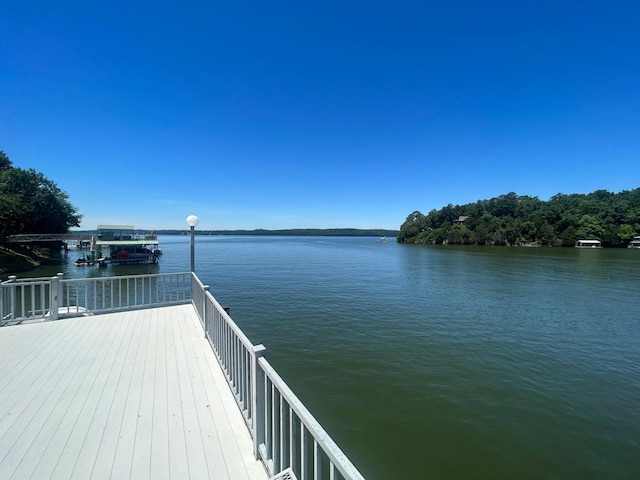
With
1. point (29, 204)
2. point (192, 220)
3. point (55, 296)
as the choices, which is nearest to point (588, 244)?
point (192, 220)

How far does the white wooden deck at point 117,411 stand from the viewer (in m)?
2.28

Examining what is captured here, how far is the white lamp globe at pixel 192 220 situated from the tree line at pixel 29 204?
98.3 feet

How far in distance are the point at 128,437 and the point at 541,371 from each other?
842 centimetres

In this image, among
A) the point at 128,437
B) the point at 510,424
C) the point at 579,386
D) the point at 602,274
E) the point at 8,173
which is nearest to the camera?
the point at 128,437

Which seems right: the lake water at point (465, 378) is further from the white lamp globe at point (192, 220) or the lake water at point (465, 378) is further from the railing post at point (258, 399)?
the white lamp globe at point (192, 220)

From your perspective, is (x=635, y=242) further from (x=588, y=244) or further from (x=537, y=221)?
(x=537, y=221)

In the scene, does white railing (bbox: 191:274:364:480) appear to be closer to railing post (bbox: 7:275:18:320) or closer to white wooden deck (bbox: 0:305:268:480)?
white wooden deck (bbox: 0:305:268:480)

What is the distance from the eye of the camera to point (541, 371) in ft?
23.0

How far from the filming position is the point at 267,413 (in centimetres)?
222

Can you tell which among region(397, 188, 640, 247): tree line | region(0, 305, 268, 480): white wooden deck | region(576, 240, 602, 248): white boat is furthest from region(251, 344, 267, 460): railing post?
region(576, 240, 602, 248): white boat

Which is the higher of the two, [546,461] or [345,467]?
[345,467]

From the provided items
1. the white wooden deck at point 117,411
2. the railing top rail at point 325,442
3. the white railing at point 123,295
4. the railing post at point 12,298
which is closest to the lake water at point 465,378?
the white wooden deck at point 117,411

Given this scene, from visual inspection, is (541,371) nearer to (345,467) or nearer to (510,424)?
(510,424)

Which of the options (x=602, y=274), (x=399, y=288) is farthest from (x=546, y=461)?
(x=602, y=274)
